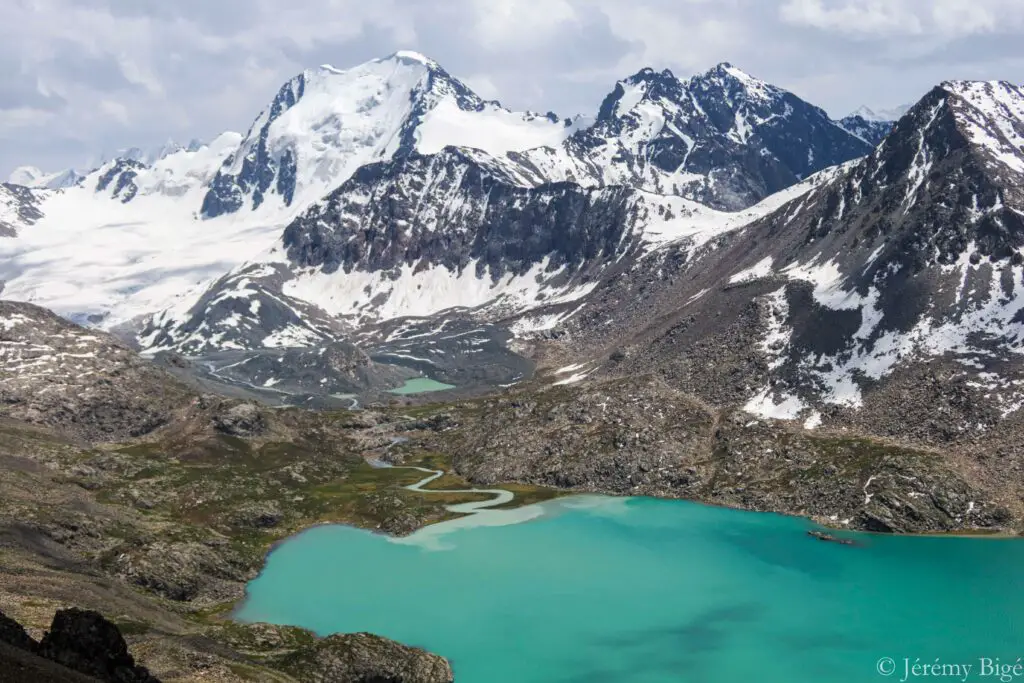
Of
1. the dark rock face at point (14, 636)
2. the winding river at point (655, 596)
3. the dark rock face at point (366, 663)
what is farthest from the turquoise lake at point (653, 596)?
the dark rock face at point (14, 636)

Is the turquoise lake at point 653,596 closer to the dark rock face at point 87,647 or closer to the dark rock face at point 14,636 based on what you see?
the dark rock face at point 87,647

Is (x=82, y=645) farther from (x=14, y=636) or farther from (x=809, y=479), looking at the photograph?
(x=809, y=479)

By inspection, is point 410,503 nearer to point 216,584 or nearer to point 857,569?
point 216,584

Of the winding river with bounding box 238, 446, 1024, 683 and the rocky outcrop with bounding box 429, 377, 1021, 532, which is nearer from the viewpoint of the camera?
the winding river with bounding box 238, 446, 1024, 683

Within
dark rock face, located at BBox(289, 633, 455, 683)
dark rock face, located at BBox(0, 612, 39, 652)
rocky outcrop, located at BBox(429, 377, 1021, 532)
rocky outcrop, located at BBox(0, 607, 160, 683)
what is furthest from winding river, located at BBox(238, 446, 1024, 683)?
dark rock face, located at BBox(0, 612, 39, 652)

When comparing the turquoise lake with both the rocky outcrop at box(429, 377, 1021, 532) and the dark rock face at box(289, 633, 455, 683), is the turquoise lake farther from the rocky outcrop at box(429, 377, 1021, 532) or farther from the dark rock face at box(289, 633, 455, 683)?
the rocky outcrop at box(429, 377, 1021, 532)

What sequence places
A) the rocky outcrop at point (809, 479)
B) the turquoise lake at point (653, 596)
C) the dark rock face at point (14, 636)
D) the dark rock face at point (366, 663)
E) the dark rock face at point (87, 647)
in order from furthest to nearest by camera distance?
the rocky outcrop at point (809, 479), the turquoise lake at point (653, 596), the dark rock face at point (366, 663), the dark rock face at point (87, 647), the dark rock face at point (14, 636)
